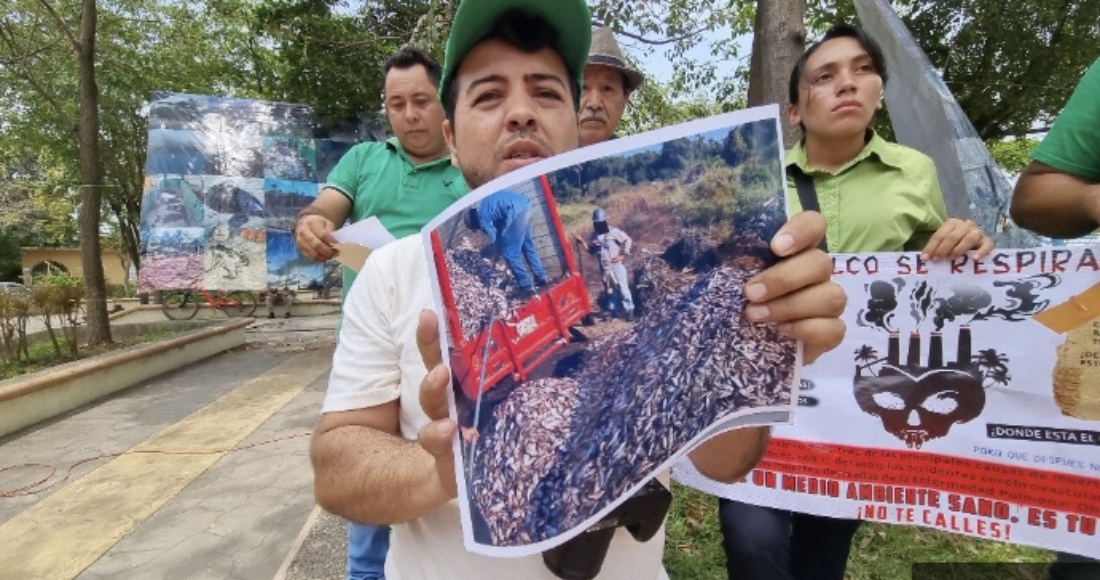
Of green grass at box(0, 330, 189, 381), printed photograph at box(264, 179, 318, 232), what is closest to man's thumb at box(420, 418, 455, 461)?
green grass at box(0, 330, 189, 381)

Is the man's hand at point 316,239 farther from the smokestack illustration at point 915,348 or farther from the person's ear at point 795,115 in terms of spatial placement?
the smokestack illustration at point 915,348

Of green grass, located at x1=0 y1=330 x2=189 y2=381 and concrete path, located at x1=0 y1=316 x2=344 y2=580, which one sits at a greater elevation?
green grass, located at x1=0 y1=330 x2=189 y2=381

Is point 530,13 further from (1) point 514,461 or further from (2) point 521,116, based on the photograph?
(1) point 514,461

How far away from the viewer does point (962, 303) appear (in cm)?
172

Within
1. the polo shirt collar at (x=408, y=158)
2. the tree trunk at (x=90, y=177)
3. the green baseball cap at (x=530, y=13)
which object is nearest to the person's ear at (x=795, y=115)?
the green baseball cap at (x=530, y=13)

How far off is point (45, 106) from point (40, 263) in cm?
2514

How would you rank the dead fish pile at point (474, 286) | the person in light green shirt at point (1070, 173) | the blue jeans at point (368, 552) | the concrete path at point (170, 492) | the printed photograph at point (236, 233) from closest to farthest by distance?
the dead fish pile at point (474, 286) < the person in light green shirt at point (1070, 173) < the blue jeans at point (368, 552) < the concrete path at point (170, 492) < the printed photograph at point (236, 233)

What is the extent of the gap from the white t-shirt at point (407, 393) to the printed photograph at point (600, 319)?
30 centimetres

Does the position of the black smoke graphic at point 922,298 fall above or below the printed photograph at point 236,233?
below

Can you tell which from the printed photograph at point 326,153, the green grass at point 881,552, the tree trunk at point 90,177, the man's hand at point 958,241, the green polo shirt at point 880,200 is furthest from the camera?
the printed photograph at point 326,153

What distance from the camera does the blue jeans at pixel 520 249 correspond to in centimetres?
73

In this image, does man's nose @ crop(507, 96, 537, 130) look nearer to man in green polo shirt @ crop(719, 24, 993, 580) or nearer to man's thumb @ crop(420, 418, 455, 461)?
man's thumb @ crop(420, 418, 455, 461)

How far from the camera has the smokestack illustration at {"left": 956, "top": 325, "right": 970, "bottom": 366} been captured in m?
1.74

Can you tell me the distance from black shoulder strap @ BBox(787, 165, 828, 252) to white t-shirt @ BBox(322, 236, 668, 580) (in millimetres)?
1120
